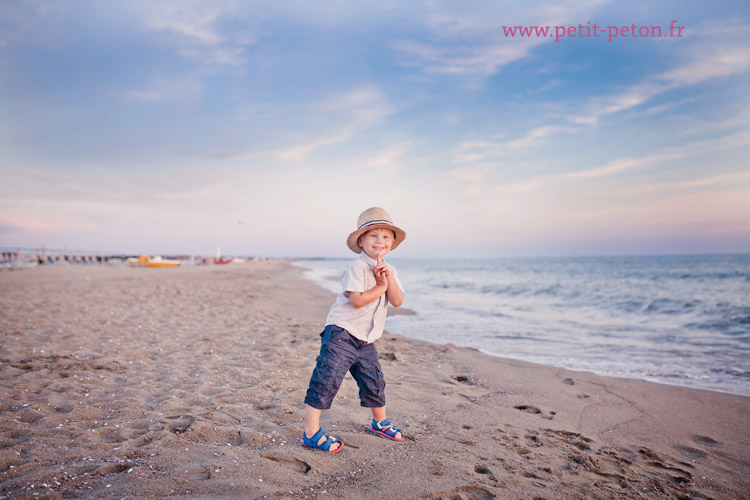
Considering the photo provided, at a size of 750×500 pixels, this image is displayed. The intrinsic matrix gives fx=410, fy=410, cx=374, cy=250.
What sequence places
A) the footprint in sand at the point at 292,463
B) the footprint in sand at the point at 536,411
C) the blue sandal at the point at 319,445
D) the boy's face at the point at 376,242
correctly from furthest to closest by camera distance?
the footprint in sand at the point at 536,411 < the boy's face at the point at 376,242 < the blue sandal at the point at 319,445 < the footprint in sand at the point at 292,463

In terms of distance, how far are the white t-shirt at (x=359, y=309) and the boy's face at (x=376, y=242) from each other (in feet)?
0.19

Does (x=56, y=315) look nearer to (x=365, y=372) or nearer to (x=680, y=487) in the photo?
(x=365, y=372)

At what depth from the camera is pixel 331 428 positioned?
11.1ft

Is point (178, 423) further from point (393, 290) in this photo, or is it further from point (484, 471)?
point (484, 471)

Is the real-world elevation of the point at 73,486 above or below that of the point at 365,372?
below

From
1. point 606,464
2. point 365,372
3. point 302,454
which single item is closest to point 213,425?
point 302,454

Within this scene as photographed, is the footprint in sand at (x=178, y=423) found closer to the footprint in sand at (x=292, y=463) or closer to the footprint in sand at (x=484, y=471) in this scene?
the footprint in sand at (x=292, y=463)

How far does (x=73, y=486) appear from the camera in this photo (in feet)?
7.41

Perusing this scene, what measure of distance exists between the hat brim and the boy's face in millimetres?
43

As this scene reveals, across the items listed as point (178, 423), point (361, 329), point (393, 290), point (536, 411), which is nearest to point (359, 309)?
point (361, 329)

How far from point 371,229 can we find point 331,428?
1.68 metres

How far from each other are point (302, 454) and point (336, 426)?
65 centimetres

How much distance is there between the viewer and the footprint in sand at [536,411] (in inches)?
158

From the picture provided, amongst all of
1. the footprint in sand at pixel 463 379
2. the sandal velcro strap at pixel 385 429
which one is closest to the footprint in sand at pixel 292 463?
the sandal velcro strap at pixel 385 429
